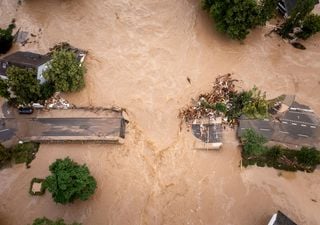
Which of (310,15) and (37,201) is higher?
(310,15)

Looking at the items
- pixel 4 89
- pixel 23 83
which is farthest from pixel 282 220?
pixel 4 89

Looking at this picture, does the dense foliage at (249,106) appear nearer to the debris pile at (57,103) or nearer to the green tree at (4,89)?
the debris pile at (57,103)

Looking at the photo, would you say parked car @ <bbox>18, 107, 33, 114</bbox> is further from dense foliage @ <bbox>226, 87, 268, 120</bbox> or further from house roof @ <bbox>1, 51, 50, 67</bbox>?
dense foliage @ <bbox>226, 87, 268, 120</bbox>

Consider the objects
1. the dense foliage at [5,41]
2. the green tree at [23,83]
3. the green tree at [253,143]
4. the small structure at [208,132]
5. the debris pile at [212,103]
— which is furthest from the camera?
the dense foliage at [5,41]

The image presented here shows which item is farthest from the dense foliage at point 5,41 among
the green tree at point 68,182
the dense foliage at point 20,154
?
the green tree at point 68,182

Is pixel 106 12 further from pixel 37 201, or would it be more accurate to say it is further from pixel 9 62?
pixel 37 201

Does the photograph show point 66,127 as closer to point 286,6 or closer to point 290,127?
point 290,127

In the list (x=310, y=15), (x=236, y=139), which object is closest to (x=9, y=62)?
(x=236, y=139)

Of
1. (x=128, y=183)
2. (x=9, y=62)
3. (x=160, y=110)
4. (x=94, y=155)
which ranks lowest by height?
(x=128, y=183)
